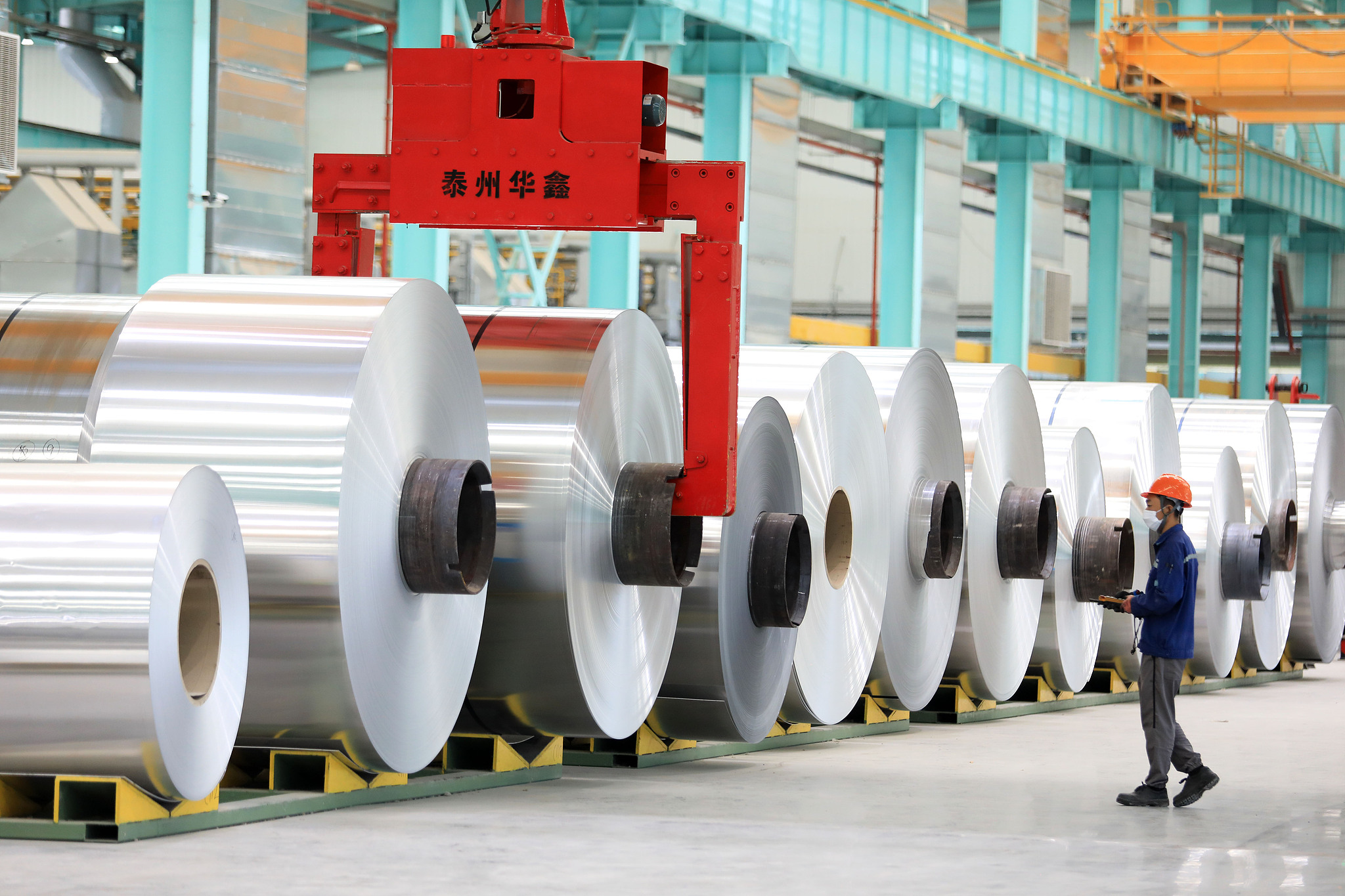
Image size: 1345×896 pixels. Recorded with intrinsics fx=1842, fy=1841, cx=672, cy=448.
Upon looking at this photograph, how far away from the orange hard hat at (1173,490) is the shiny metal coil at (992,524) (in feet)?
6.76

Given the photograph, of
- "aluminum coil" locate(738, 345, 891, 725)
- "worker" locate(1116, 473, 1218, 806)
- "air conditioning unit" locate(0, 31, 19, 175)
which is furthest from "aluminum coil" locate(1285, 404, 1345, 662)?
"air conditioning unit" locate(0, 31, 19, 175)

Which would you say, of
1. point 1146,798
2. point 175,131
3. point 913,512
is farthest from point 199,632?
point 175,131

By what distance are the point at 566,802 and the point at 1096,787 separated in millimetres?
2339

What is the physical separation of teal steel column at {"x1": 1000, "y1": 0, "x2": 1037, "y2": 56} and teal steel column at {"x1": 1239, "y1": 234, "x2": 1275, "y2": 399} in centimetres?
877

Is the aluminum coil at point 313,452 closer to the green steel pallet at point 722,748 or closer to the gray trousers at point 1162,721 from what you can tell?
the green steel pallet at point 722,748

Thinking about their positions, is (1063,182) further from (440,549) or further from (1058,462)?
(440,549)

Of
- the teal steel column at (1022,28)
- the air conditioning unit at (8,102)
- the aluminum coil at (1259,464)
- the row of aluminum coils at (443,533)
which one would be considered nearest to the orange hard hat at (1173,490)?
the row of aluminum coils at (443,533)

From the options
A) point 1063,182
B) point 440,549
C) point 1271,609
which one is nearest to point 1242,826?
point 440,549

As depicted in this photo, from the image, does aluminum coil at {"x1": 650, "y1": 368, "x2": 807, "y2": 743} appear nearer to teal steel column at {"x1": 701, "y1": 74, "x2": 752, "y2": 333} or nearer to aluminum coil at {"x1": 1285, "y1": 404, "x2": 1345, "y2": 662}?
aluminum coil at {"x1": 1285, "y1": 404, "x2": 1345, "y2": 662}

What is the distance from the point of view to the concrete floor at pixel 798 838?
5.01 m

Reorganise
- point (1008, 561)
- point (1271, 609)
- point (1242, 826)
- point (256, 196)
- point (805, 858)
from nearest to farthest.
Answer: point (805, 858), point (1242, 826), point (1008, 561), point (256, 196), point (1271, 609)

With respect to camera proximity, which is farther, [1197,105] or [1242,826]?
[1197,105]

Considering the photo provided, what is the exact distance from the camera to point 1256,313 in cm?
2777

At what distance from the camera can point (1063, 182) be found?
21.7 m
